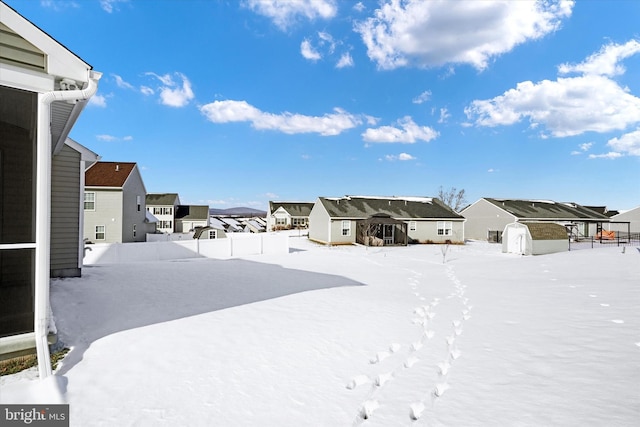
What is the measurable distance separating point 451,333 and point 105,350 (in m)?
6.04

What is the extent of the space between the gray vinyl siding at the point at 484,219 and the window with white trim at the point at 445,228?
25.4ft

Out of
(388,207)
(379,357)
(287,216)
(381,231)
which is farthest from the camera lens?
(287,216)

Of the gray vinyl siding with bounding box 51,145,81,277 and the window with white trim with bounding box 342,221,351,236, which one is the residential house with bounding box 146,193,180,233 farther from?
the gray vinyl siding with bounding box 51,145,81,277

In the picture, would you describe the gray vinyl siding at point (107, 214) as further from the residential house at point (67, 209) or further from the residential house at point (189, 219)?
the residential house at point (189, 219)

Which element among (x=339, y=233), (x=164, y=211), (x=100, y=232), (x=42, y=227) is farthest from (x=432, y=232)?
(x=164, y=211)

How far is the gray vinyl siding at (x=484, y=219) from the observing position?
123ft

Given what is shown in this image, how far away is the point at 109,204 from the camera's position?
86.4ft

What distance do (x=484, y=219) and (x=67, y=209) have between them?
4172 centimetres

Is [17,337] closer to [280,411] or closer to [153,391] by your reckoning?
[153,391]

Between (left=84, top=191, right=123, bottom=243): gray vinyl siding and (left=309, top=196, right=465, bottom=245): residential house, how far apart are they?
59.4ft

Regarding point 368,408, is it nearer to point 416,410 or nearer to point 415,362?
point 416,410

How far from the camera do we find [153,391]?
3.79 metres

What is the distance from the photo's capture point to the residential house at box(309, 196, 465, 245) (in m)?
30.8

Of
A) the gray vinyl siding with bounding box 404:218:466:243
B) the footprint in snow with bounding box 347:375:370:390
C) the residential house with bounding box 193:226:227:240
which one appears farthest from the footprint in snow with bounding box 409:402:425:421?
the gray vinyl siding with bounding box 404:218:466:243
